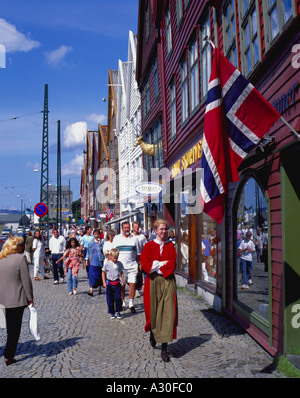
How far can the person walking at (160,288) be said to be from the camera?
21.8 feet

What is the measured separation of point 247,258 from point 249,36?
367 cm

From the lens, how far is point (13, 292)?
21.7 feet

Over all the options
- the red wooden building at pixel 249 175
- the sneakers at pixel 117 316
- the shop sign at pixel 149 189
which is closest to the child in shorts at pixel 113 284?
the sneakers at pixel 117 316

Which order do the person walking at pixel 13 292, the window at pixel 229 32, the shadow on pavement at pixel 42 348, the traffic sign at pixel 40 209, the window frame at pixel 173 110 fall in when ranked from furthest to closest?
the traffic sign at pixel 40 209
the window frame at pixel 173 110
the window at pixel 229 32
the shadow on pavement at pixel 42 348
the person walking at pixel 13 292

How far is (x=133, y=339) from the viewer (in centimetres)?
782

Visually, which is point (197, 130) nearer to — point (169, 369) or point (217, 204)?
point (217, 204)

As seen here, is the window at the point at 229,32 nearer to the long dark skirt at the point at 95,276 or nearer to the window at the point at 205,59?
the window at the point at 205,59

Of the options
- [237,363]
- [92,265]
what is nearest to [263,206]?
[237,363]

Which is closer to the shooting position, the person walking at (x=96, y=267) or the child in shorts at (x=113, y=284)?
the child in shorts at (x=113, y=284)

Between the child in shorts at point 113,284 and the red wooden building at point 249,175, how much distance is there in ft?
6.84

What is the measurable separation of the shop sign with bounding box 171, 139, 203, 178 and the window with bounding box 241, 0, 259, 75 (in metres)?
3.94

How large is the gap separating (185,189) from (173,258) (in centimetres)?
845

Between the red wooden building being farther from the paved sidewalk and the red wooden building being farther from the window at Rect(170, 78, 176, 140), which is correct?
the paved sidewalk

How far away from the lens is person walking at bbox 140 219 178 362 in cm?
663
